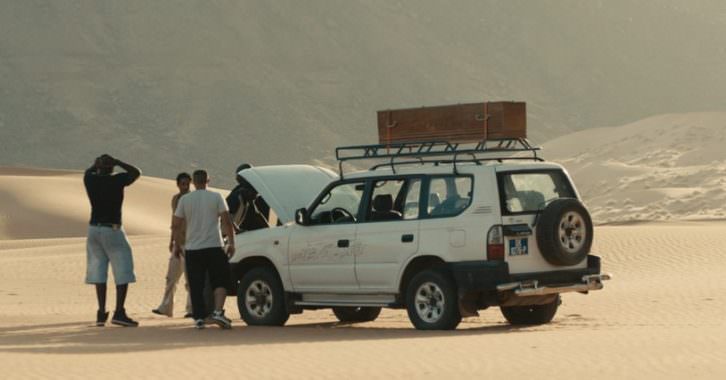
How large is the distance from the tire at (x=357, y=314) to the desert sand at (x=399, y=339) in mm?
154

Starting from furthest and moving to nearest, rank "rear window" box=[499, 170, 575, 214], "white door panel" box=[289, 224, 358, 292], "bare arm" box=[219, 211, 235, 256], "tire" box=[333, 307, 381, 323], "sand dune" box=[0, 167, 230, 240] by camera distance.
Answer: "sand dune" box=[0, 167, 230, 240] < "tire" box=[333, 307, 381, 323] < "white door panel" box=[289, 224, 358, 292] < "bare arm" box=[219, 211, 235, 256] < "rear window" box=[499, 170, 575, 214]

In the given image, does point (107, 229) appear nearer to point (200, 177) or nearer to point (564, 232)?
point (200, 177)

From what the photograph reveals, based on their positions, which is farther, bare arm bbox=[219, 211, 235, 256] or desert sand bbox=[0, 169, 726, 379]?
bare arm bbox=[219, 211, 235, 256]

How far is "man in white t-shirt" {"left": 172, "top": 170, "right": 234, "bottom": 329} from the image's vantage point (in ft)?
47.0

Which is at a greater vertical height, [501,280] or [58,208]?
[58,208]

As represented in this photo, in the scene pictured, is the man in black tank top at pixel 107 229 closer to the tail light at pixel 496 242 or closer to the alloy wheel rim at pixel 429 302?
the alloy wheel rim at pixel 429 302

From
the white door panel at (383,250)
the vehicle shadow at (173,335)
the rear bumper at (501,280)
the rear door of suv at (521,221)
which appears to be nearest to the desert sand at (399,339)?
the vehicle shadow at (173,335)

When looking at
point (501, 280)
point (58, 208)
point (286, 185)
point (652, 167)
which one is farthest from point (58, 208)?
point (501, 280)

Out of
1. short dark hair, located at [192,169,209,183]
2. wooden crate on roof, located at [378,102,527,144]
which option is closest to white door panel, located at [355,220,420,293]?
wooden crate on roof, located at [378,102,527,144]

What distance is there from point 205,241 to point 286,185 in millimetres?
1735

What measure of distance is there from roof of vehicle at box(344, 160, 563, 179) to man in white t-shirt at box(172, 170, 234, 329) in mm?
1351

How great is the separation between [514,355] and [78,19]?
94.6 m

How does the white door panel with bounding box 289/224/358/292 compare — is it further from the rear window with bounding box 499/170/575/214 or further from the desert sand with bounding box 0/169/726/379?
the rear window with bounding box 499/170/575/214

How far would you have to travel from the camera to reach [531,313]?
14914 mm
